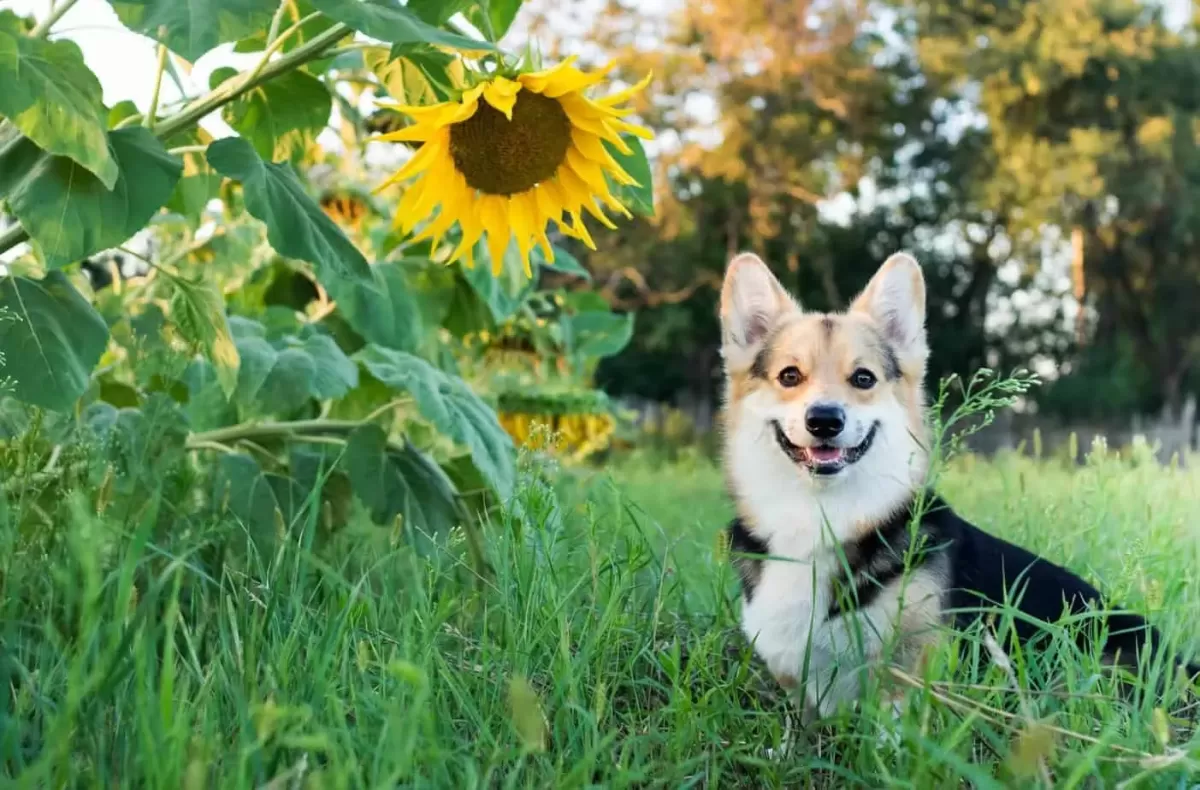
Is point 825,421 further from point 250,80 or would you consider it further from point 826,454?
point 250,80

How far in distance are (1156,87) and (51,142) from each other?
2690 centimetres

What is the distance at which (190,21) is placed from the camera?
180cm

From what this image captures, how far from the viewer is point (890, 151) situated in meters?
25.6

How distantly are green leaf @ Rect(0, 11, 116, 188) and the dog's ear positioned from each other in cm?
143

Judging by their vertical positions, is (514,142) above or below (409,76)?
below

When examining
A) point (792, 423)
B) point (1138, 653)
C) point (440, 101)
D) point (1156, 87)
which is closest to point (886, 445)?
point (792, 423)

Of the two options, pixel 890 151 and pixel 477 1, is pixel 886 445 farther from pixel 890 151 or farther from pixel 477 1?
pixel 890 151

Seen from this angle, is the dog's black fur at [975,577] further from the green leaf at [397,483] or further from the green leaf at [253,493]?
the green leaf at [253,493]

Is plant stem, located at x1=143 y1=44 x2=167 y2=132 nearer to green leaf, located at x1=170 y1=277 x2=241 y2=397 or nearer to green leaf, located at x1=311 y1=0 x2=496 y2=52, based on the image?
green leaf, located at x1=170 y1=277 x2=241 y2=397

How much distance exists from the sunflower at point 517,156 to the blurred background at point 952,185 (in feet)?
58.5

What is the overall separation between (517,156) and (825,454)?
91 cm

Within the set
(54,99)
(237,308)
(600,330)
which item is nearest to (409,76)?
(54,99)

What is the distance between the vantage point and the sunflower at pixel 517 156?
6.78 ft

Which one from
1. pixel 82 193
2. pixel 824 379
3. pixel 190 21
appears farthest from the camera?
pixel 824 379
